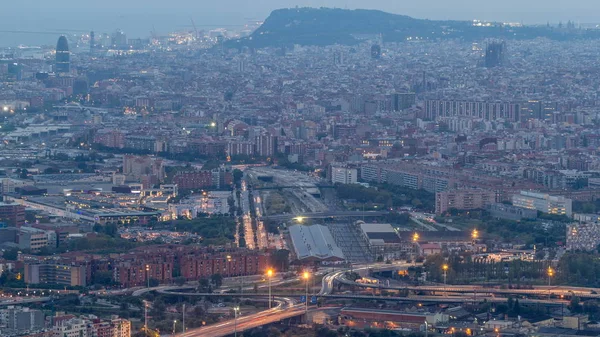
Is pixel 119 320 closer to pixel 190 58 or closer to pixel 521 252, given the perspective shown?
pixel 521 252

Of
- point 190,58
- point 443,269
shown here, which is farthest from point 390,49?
point 443,269

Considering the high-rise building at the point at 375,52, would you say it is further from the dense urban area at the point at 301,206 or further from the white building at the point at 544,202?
the white building at the point at 544,202

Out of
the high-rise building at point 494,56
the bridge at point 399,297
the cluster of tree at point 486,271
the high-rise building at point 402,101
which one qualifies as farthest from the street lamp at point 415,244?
the high-rise building at point 494,56

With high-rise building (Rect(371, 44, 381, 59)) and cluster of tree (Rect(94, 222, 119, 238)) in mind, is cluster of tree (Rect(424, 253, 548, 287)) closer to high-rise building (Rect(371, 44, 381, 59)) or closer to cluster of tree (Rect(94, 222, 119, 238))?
cluster of tree (Rect(94, 222, 119, 238))

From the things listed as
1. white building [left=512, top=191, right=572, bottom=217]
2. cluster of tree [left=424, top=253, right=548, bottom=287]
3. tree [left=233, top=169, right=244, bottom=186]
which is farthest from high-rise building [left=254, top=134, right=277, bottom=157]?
cluster of tree [left=424, top=253, right=548, bottom=287]

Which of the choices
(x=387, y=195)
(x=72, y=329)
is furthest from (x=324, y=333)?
(x=387, y=195)

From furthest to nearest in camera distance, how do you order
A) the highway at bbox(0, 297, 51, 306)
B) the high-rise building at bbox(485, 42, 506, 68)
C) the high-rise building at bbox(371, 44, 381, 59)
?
1. the high-rise building at bbox(371, 44, 381, 59)
2. the high-rise building at bbox(485, 42, 506, 68)
3. the highway at bbox(0, 297, 51, 306)
